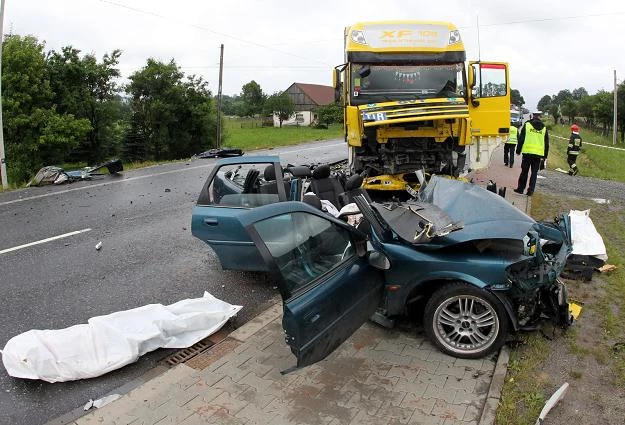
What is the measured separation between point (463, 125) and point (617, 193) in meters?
5.01

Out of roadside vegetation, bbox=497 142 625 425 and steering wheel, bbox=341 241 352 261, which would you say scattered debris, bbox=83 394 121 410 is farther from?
roadside vegetation, bbox=497 142 625 425

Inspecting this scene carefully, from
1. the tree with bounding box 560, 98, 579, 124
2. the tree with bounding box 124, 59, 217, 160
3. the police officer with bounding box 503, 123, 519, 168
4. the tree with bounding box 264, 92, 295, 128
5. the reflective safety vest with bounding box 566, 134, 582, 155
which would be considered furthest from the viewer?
the tree with bounding box 560, 98, 579, 124

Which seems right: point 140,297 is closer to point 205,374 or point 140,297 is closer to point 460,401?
point 205,374

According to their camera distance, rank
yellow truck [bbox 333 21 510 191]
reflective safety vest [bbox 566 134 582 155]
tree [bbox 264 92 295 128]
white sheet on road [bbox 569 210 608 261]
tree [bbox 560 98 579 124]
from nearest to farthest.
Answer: white sheet on road [bbox 569 210 608 261] → yellow truck [bbox 333 21 510 191] → reflective safety vest [bbox 566 134 582 155] → tree [bbox 264 92 295 128] → tree [bbox 560 98 579 124]

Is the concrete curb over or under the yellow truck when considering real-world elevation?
under

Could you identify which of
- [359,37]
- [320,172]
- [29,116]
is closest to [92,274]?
[320,172]

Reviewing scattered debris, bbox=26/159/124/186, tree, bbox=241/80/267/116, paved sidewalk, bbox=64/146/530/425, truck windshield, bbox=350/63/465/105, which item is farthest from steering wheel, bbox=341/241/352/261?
tree, bbox=241/80/267/116

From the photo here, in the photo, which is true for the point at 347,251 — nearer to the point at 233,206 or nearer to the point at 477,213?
the point at 477,213

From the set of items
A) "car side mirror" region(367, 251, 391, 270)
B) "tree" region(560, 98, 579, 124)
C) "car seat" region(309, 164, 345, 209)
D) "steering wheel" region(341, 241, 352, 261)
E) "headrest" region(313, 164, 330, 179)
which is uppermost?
"tree" region(560, 98, 579, 124)

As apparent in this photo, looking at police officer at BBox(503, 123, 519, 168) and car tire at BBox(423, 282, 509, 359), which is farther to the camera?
police officer at BBox(503, 123, 519, 168)

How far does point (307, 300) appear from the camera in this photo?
328 centimetres

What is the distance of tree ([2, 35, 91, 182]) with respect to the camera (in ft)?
70.3

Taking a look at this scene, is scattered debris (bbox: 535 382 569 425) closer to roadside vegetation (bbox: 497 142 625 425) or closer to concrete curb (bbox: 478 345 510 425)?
roadside vegetation (bbox: 497 142 625 425)

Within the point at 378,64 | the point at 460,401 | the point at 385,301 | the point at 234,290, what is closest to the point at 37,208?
the point at 234,290
